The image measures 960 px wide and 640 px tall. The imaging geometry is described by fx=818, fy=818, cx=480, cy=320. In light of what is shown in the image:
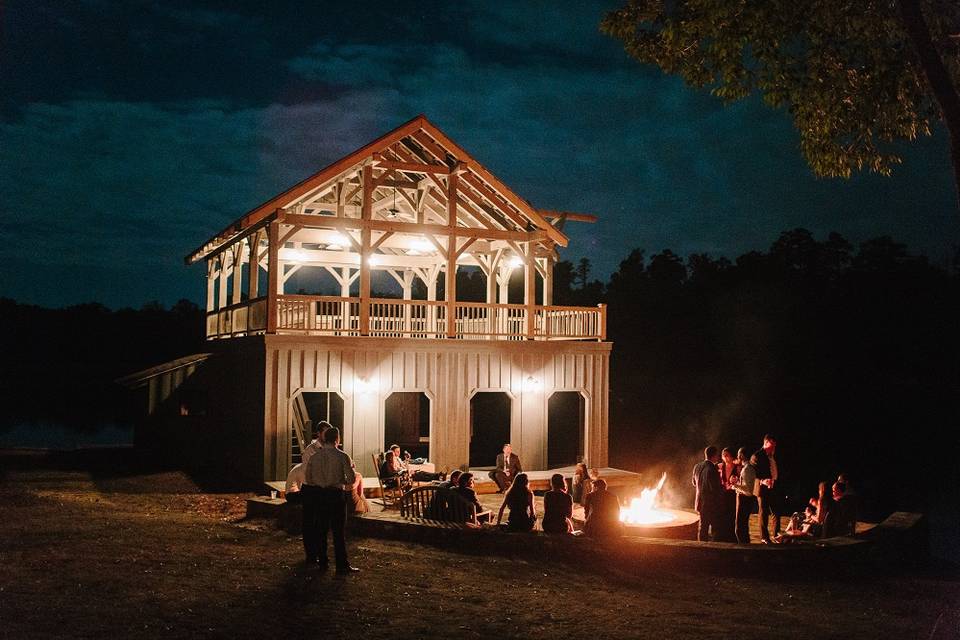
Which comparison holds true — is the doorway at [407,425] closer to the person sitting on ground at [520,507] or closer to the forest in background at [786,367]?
the forest in background at [786,367]

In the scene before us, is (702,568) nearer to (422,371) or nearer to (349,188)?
(422,371)

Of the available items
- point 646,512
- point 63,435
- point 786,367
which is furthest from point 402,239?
point 786,367

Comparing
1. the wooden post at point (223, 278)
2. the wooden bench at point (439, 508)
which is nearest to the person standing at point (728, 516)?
the wooden bench at point (439, 508)

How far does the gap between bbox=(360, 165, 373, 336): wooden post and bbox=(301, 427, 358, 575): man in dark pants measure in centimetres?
888

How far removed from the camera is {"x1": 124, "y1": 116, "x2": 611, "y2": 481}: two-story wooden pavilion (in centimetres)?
1745

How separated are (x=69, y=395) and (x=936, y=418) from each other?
207ft

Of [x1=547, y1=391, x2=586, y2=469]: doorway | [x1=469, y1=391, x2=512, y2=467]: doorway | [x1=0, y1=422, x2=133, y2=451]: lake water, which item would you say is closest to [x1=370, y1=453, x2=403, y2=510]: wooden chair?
[x1=469, y1=391, x2=512, y2=467]: doorway

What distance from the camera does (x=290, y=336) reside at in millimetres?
16938

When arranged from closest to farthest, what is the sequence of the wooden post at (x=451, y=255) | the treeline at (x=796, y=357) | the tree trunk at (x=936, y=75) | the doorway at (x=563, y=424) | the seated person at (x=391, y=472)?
the tree trunk at (x=936, y=75) < the seated person at (x=391, y=472) < the wooden post at (x=451, y=255) < the doorway at (x=563, y=424) < the treeline at (x=796, y=357)

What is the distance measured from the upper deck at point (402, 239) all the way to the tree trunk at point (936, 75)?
36.3 feet

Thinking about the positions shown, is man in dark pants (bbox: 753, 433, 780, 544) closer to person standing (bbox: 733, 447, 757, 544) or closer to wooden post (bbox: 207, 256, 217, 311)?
person standing (bbox: 733, 447, 757, 544)

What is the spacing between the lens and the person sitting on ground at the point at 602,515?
34.4ft

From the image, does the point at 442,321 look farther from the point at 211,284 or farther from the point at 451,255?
the point at 211,284

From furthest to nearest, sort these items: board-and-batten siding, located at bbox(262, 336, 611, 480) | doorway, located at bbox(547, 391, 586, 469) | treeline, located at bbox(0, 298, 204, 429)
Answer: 1. treeline, located at bbox(0, 298, 204, 429)
2. doorway, located at bbox(547, 391, 586, 469)
3. board-and-batten siding, located at bbox(262, 336, 611, 480)
